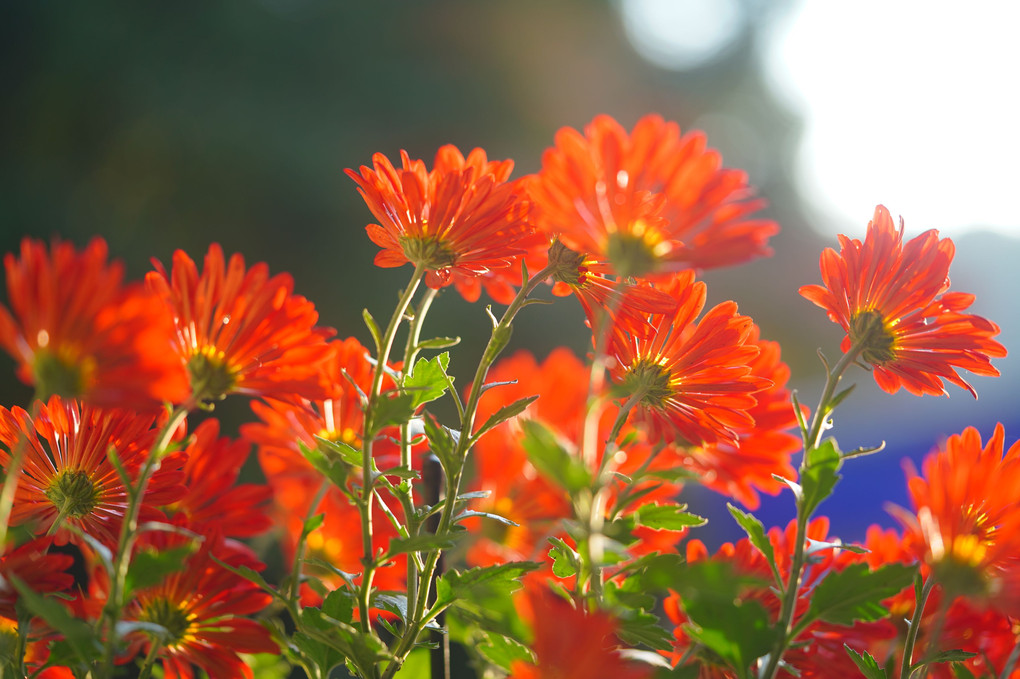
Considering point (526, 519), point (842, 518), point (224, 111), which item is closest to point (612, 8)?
point (224, 111)

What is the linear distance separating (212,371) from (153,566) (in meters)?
0.09

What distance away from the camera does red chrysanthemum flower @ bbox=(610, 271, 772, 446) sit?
349mm

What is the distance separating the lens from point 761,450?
0.43 m

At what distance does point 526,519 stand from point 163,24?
3321 mm

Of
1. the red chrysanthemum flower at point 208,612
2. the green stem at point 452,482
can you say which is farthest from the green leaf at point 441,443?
the red chrysanthemum flower at point 208,612

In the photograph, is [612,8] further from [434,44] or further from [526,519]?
[526,519]

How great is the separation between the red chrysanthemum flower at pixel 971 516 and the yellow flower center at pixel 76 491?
1.22 ft

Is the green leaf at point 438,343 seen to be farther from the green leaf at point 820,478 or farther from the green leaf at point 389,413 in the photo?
the green leaf at point 820,478

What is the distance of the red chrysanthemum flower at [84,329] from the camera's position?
9.3 inches

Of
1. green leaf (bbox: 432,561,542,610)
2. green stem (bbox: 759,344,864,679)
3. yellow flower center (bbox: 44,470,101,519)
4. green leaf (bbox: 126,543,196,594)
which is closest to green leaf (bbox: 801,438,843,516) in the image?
green stem (bbox: 759,344,864,679)

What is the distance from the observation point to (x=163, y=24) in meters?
→ 3.16

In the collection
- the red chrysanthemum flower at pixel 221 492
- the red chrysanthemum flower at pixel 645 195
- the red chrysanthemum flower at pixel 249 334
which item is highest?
the red chrysanthemum flower at pixel 645 195

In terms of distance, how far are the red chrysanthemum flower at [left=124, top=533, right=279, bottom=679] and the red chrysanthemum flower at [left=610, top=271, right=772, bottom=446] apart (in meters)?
0.20

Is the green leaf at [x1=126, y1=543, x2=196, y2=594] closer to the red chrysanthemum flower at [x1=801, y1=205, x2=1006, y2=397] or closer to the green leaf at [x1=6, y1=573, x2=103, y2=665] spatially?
the green leaf at [x1=6, y1=573, x2=103, y2=665]
